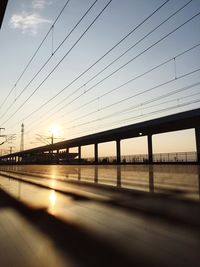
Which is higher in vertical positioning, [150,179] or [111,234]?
[150,179]

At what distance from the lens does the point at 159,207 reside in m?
5.48

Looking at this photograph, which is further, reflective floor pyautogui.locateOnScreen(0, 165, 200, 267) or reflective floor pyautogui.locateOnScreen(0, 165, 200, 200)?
reflective floor pyautogui.locateOnScreen(0, 165, 200, 200)

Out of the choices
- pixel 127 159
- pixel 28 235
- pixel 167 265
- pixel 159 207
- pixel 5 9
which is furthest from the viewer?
pixel 127 159

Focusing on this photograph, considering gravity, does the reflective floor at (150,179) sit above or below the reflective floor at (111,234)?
above

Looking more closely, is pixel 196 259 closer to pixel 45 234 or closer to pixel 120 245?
pixel 120 245

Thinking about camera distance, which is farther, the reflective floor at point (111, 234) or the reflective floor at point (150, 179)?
the reflective floor at point (150, 179)

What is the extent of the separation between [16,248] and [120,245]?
1274mm

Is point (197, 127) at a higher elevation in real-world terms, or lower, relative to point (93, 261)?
higher

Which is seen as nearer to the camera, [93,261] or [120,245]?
[93,261]

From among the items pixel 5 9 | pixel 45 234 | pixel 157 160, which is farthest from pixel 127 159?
pixel 45 234

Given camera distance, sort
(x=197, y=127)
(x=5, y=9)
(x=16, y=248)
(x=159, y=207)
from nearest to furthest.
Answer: (x=16, y=248)
(x=159, y=207)
(x=5, y=9)
(x=197, y=127)

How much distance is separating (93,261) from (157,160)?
34.3 meters

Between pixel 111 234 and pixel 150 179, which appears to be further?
pixel 150 179

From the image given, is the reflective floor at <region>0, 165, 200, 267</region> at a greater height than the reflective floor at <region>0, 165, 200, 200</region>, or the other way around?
the reflective floor at <region>0, 165, 200, 200</region>
